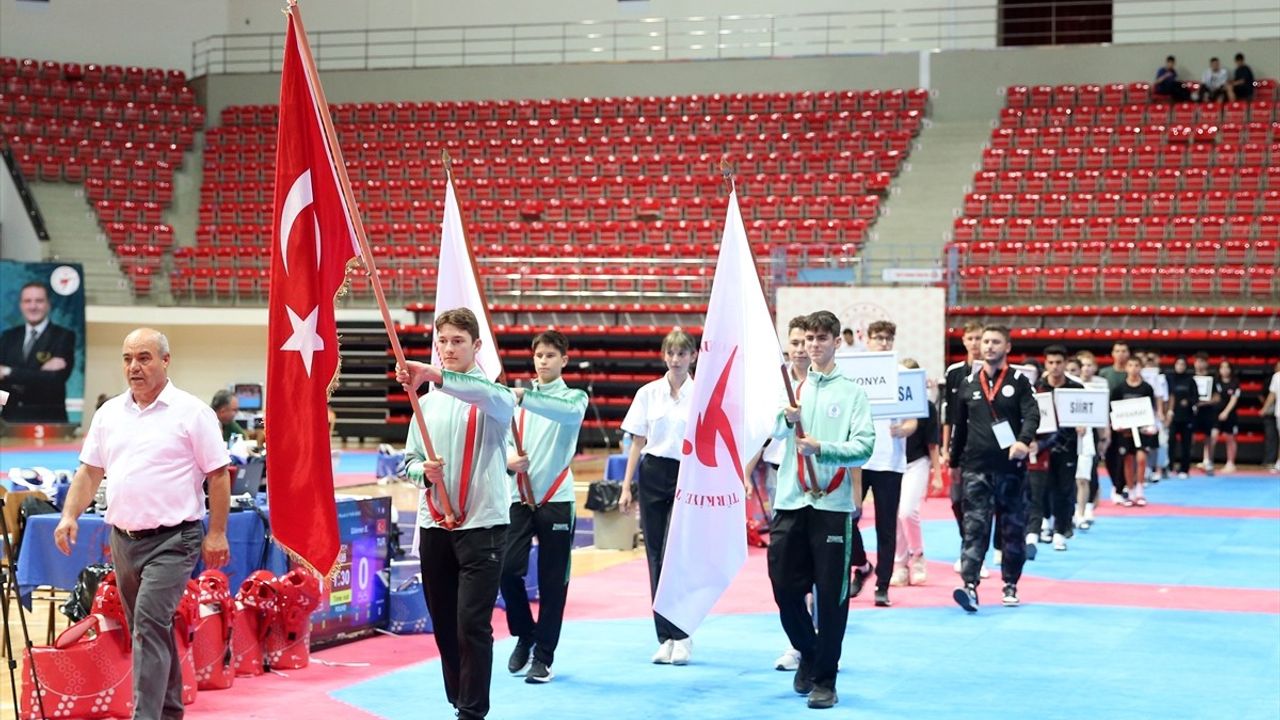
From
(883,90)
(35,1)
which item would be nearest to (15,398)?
(35,1)

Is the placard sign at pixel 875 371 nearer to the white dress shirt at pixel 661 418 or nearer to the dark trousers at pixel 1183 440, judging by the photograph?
the white dress shirt at pixel 661 418

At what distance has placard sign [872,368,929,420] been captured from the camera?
10.3 meters

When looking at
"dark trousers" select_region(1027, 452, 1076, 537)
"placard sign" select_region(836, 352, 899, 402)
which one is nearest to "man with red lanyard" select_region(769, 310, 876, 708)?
"placard sign" select_region(836, 352, 899, 402)

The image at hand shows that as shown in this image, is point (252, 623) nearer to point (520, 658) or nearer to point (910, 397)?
point (520, 658)

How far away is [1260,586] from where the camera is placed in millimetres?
11000

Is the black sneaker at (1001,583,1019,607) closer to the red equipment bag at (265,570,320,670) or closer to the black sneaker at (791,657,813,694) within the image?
the black sneaker at (791,657,813,694)

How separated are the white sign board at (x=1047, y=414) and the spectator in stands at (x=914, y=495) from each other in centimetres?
155

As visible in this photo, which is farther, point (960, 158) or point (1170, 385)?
point (960, 158)

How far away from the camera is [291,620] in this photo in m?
7.79

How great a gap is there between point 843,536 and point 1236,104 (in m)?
23.1

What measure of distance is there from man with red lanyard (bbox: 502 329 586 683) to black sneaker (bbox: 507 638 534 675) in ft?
0.21

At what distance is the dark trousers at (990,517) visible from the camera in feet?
32.1

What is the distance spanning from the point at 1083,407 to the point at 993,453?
163 inches

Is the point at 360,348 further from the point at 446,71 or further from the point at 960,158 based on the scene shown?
the point at 960,158
